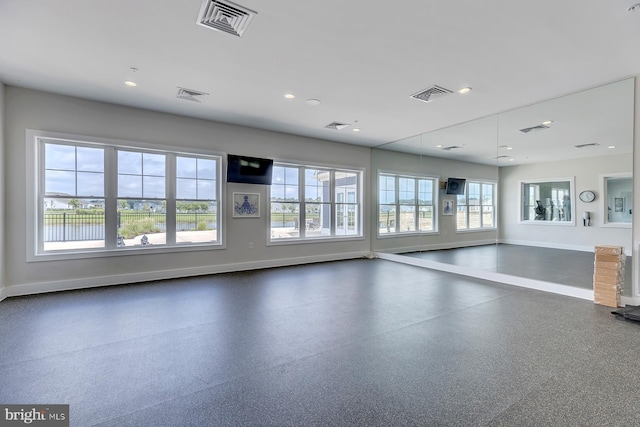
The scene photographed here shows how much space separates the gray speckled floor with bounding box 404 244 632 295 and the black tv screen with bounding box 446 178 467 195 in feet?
4.30

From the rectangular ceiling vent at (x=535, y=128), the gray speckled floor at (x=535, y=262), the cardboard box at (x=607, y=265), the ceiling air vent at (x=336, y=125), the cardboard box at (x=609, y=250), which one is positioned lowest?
the gray speckled floor at (x=535, y=262)

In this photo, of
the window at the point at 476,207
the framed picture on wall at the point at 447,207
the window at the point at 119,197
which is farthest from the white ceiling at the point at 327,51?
the framed picture on wall at the point at 447,207

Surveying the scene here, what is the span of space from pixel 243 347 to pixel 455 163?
20.1ft

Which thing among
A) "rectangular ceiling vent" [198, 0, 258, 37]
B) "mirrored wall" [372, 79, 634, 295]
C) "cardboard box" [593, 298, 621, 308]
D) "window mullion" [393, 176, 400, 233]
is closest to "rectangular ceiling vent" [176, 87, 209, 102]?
"rectangular ceiling vent" [198, 0, 258, 37]

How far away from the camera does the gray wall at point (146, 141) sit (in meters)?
4.32

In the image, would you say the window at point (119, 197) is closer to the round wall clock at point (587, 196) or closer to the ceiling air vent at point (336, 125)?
the ceiling air vent at point (336, 125)

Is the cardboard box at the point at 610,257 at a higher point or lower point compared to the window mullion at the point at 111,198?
lower

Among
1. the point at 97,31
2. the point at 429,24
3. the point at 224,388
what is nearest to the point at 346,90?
the point at 429,24

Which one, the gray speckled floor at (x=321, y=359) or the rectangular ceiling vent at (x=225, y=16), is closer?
the gray speckled floor at (x=321, y=359)

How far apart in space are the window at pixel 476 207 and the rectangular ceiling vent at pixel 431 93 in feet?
8.24

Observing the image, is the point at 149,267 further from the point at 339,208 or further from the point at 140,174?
the point at 339,208

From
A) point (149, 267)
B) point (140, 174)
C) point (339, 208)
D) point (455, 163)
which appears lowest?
point (149, 267)

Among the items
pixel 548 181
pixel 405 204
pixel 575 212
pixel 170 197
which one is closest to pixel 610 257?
pixel 575 212

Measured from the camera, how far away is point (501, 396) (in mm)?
2041
